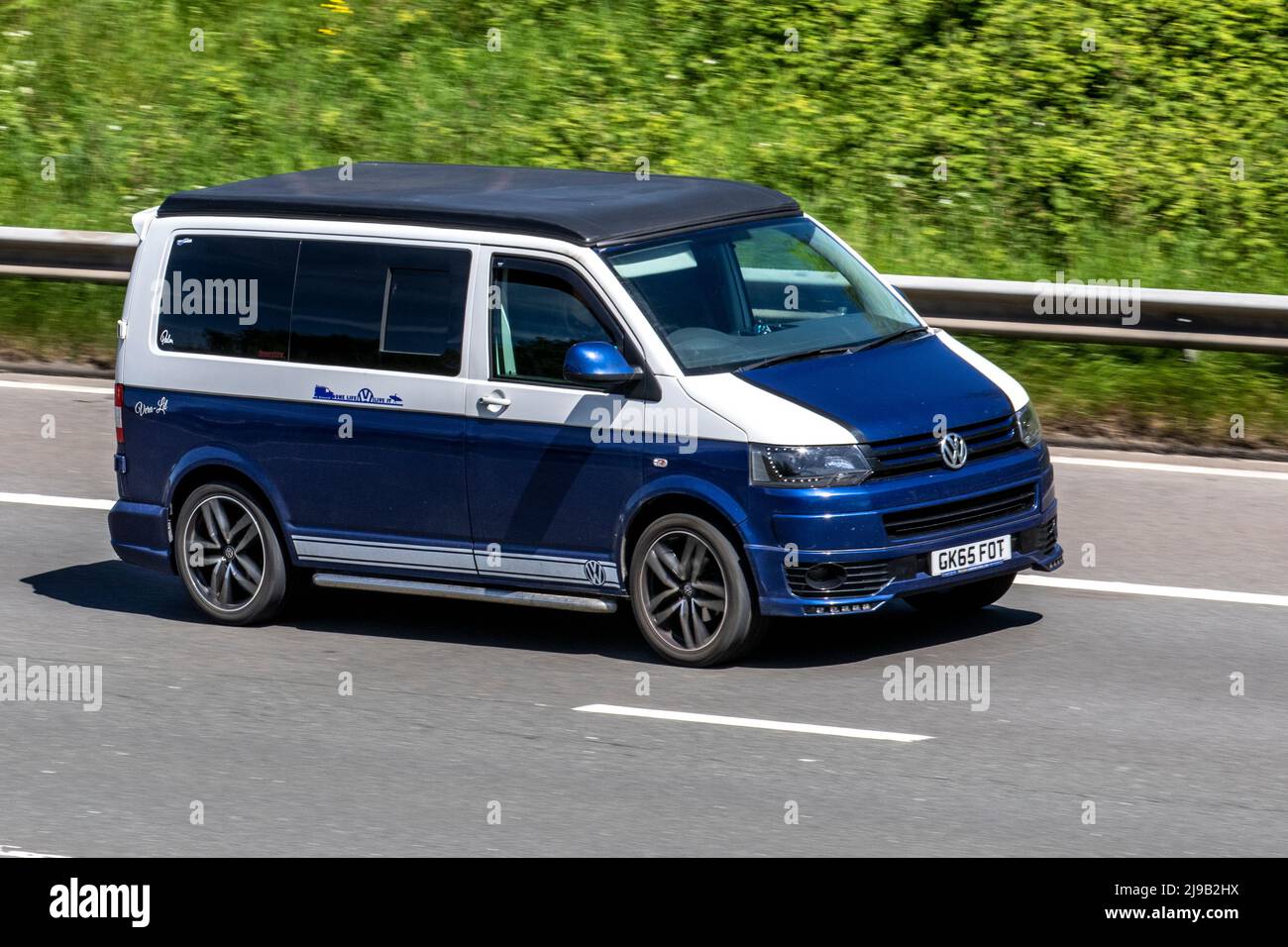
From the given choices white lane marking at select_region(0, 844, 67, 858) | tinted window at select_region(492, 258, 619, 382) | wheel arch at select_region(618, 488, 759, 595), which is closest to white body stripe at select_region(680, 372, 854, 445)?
wheel arch at select_region(618, 488, 759, 595)

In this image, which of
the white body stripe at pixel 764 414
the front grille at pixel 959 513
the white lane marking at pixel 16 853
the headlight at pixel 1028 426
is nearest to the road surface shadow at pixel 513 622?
the front grille at pixel 959 513

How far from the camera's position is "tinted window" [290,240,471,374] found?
9148mm

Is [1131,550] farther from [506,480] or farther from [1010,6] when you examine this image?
[1010,6]

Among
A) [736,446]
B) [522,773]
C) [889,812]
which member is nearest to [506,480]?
[736,446]

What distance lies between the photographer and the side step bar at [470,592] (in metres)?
8.92

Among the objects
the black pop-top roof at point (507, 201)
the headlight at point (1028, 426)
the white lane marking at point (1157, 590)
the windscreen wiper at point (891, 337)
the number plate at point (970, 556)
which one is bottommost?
the white lane marking at point (1157, 590)

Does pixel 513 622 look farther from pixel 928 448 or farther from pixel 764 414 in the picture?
pixel 928 448

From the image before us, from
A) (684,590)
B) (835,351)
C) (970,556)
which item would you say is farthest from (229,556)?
(970,556)

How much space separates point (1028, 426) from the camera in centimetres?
910

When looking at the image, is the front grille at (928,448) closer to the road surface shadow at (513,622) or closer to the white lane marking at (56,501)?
the road surface shadow at (513,622)

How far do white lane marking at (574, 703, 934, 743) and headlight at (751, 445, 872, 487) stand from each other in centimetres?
97

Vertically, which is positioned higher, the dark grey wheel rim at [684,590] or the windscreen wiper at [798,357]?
the windscreen wiper at [798,357]

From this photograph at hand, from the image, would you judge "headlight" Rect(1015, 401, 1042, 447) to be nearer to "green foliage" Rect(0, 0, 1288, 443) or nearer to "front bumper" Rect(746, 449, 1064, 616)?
"front bumper" Rect(746, 449, 1064, 616)

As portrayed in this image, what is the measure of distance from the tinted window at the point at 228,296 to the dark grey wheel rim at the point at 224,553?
2.44 feet
